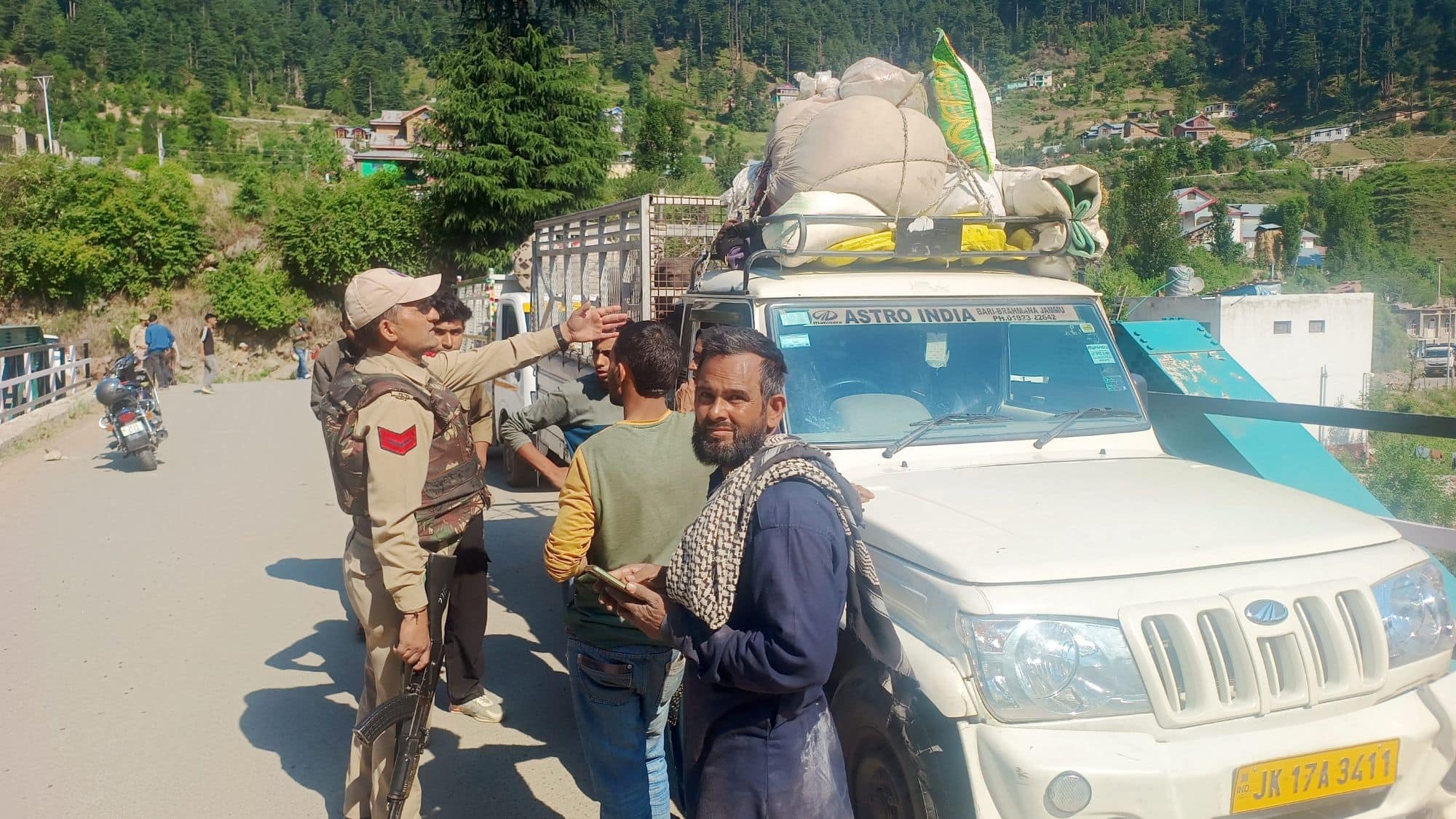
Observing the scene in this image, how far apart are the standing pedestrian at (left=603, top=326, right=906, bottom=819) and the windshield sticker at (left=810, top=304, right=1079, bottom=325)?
178 cm

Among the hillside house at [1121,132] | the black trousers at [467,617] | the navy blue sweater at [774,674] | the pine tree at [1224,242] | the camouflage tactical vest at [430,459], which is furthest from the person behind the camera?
the hillside house at [1121,132]

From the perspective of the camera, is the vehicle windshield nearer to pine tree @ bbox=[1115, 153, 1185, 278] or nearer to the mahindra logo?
the mahindra logo

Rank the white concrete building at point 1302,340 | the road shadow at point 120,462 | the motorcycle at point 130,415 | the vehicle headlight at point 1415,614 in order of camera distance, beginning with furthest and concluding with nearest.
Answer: the white concrete building at point 1302,340
the road shadow at point 120,462
the motorcycle at point 130,415
the vehicle headlight at point 1415,614

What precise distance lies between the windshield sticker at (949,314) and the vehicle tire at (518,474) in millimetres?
6345

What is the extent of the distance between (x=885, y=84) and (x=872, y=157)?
3.48 ft

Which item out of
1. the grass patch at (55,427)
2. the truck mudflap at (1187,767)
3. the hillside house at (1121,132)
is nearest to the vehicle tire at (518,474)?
the grass patch at (55,427)

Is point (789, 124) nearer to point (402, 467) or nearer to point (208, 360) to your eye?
point (402, 467)

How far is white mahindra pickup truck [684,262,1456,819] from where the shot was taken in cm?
283

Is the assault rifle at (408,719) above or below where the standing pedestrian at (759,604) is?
below

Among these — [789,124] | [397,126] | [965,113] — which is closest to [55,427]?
[789,124]

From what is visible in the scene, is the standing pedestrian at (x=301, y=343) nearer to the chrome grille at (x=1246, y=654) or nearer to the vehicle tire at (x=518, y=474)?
the vehicle tire at (x=518, y=474)

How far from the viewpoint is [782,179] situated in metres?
5.46

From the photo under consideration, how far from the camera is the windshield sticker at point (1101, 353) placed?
4.68m

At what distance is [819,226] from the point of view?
16.1 feet
